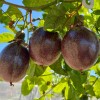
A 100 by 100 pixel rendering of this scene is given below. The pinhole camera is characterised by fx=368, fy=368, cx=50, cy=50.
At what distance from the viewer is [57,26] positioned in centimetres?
99

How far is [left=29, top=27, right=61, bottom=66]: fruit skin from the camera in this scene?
974 mm

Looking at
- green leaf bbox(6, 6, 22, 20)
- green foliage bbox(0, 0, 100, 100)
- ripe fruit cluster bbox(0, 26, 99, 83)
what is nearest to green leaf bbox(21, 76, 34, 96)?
green foliage bbox(0, 0, 100, 100)

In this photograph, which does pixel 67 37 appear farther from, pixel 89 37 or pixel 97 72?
pixel 97 72

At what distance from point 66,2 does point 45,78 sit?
25.6 inches

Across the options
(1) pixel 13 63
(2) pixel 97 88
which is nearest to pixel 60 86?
(2) pixel 97 88

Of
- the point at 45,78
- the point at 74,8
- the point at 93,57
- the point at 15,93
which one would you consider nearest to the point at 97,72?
the point at 45,78

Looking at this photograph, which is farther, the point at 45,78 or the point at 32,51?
the point at 45,78

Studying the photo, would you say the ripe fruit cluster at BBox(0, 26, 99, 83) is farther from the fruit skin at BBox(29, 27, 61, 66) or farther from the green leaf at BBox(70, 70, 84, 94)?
the green leaf at BBox(70, 70, 84, 94)

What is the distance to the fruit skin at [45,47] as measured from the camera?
0.97 meters

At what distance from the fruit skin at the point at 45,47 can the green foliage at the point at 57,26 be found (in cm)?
3

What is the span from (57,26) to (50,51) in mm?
71

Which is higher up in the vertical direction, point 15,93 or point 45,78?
point 45,78

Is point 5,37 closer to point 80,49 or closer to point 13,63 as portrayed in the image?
point 13,63

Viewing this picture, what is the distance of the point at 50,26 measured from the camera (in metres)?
0.98
